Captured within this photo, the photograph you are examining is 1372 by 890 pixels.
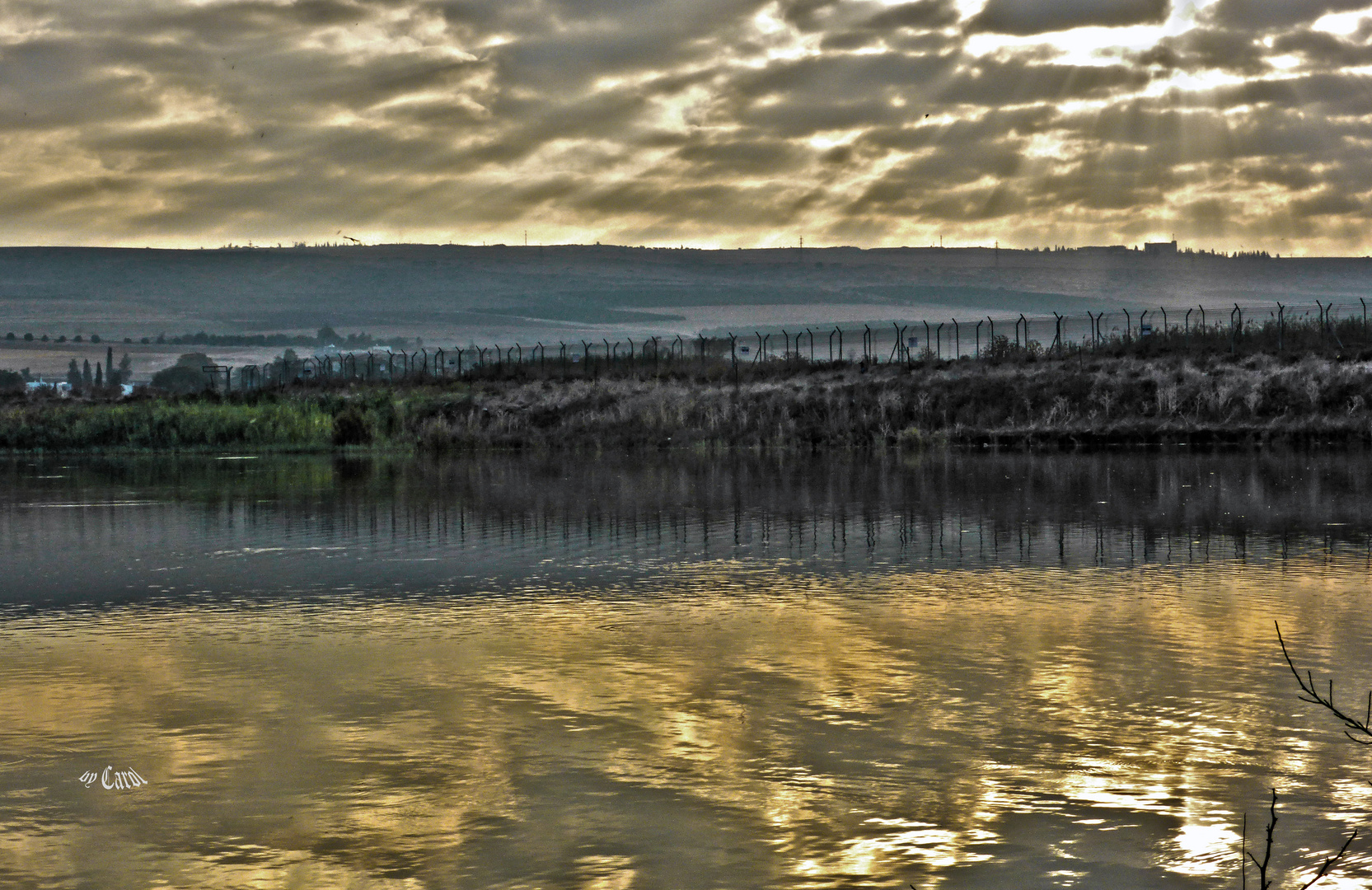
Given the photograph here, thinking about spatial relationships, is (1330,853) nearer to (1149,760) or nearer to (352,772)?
(1149,760)

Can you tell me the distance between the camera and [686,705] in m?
9.36

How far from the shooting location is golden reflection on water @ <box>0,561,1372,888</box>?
6551 mm

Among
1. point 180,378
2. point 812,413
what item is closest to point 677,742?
point 812,413

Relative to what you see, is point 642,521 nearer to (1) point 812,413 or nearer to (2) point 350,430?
(1) point 812,413

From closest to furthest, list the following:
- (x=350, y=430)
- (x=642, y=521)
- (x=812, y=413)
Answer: (x=642, y=521) < (x=812, y=413) < (x=350, y=430)

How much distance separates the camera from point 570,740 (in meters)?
8.48

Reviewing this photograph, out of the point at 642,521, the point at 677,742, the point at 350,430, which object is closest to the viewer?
the point at 677,742

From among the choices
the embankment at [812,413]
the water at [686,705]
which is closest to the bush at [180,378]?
the embankment at [812,413]

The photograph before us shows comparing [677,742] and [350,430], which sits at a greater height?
[350,430]

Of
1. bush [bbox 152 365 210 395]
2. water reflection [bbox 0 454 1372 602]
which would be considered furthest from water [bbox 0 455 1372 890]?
bush [bbox 152 365 210 395]

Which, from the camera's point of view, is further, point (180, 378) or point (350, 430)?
point (180, 378)

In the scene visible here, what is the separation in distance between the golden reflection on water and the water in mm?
28

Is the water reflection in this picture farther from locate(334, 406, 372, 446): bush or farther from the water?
locate(334, 406, 372, 446): bush

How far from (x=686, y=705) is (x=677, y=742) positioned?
932 mm
